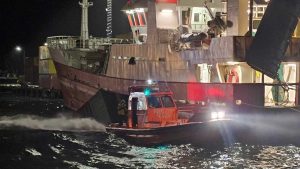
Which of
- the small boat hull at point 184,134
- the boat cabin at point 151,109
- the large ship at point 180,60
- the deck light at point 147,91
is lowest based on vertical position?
the small boat hull at point 184,134

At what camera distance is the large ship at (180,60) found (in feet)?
94.1

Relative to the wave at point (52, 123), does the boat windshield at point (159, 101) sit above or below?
above

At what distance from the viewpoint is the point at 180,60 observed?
35.4 metres

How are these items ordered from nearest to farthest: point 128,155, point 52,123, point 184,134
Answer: point 128,155, point 184,134, point 52,123

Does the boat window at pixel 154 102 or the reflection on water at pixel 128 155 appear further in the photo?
the boat window at pixel 154 102

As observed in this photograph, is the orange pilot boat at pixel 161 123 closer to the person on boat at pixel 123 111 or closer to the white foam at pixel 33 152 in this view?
the white foam at pixel 33 152

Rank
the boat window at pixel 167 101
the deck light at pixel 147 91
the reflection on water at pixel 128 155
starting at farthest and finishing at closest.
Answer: the boat window at pixel 167 101 → the deck light at pixel 147 91 → the reflection on water at pixel 128 155

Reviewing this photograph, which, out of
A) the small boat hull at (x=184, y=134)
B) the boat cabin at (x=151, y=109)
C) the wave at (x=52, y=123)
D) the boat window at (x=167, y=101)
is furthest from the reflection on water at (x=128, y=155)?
the wave at (x=52, y=123)

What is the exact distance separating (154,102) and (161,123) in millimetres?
1233

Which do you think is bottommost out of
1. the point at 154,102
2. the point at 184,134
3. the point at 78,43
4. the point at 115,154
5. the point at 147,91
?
the point at 115,154

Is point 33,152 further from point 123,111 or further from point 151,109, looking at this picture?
point 123,111

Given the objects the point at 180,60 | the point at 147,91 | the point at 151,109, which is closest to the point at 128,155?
the point at 151,109

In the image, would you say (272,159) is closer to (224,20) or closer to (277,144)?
(277,144)

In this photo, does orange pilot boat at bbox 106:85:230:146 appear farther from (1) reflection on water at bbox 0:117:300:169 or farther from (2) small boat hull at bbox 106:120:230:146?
(1) reflection on water at bbox 0:117:300:169
